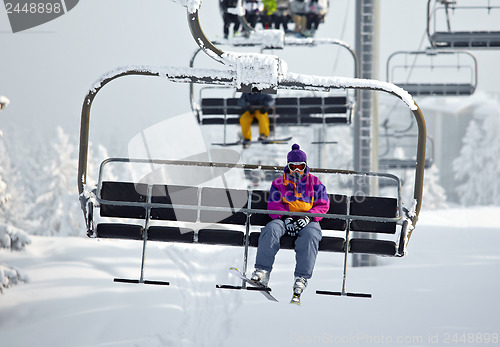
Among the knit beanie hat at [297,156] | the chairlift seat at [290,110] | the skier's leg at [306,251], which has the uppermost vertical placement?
the chairlift seat at [290,110]

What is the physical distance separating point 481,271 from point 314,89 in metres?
8.64

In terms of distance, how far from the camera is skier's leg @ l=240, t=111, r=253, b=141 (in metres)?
10.5

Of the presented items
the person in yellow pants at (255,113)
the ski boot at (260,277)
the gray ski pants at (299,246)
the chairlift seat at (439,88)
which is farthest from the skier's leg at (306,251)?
the chairlift seat at (439,88)

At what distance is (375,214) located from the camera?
5137 millimetres

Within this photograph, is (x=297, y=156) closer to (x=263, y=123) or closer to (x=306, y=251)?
(x=306, y=251)

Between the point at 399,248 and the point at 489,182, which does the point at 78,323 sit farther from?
the point at 489,182

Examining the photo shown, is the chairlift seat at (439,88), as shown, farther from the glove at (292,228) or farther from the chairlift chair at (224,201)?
the glove at (292,228)

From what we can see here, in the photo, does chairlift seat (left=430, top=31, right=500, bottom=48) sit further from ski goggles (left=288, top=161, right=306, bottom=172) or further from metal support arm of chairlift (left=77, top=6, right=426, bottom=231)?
metal support arm of chairlift (left=77, top=6, right=426, bottom=231)

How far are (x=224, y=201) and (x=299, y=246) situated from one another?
72cm

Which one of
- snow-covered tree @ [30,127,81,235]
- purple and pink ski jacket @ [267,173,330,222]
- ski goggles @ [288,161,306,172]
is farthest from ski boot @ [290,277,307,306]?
snow-covered tree @ [30,127,81,235]

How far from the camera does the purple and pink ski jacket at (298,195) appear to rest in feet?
17.0

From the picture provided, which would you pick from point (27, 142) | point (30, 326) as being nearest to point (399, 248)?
point (30, 326)

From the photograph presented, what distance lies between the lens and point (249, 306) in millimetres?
9086

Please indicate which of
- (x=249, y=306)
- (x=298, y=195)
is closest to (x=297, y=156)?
(x=298, y=195)
